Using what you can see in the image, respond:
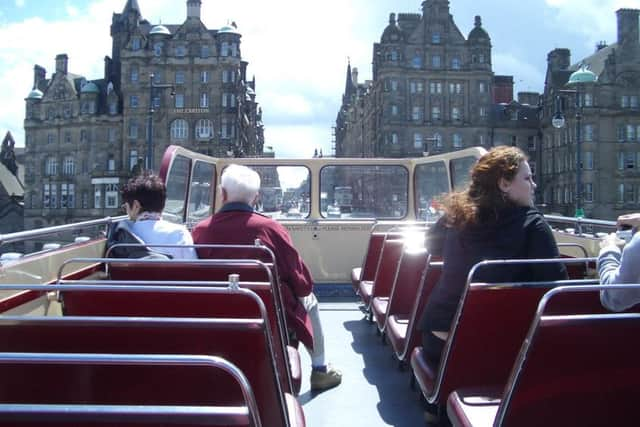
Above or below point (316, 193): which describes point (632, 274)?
below

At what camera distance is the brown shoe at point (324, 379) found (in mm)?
4621

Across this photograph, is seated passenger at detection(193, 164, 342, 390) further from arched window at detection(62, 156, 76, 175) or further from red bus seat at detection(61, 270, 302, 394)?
arched window at detection(62, 156, 76, 175)

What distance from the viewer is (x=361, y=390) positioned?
4.65 meters

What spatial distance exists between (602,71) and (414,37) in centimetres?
2140

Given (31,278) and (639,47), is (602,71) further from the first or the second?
(31,278)

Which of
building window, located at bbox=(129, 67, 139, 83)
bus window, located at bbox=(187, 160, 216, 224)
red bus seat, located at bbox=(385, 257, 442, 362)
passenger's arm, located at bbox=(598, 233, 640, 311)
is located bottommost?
red bus seat, located at bbox=(385, 257, 442, 362)

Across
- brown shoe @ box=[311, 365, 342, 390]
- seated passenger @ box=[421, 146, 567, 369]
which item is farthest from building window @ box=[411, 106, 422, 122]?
seated passenger @ box=[421, 146, 567, 369]

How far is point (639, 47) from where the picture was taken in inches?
2719

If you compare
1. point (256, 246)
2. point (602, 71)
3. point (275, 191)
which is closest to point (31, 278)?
point (256, 246)

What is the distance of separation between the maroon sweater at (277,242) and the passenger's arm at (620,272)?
1.91 metres

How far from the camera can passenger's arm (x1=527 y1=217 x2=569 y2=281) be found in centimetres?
323

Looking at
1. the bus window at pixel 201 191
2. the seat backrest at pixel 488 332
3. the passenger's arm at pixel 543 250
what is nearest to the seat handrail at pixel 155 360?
the seat backrest at pixel 488 332

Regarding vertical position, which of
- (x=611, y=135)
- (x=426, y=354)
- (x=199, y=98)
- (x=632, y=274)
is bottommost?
(x=426, y=354)

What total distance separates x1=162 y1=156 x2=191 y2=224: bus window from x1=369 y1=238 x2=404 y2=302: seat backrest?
2.32 meters
